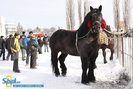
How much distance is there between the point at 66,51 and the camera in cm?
849

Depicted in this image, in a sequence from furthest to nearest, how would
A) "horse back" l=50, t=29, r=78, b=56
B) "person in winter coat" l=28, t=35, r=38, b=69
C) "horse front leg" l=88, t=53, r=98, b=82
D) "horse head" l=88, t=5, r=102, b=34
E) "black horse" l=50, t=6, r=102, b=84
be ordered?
1. "person in winter coat" l=28, t=35, r=38, b=69
2. "horse back" l=50, t=29, r=78, b=56
3. "horse front leg" l=88, t=53, r=98, b=82
4. "black horse" l=50, t=6, r=102, b=84
5. "horse head" l=88, t=5, r=102, b=34

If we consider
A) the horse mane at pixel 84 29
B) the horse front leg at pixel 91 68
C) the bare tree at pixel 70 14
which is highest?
the bare tree at pixel 70 14

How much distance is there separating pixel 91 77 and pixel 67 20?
2484 cm

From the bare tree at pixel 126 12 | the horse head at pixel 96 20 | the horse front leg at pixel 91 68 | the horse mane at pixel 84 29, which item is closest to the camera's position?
the horse head at pixel 96 20

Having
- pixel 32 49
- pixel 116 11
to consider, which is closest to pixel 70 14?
pixel 116 11

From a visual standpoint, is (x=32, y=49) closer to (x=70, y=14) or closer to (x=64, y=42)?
(x=64, y=42)

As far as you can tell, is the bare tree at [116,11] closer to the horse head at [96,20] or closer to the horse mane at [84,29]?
the horse mane at [84,29]

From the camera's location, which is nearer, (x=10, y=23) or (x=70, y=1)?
(x=70, y=1)

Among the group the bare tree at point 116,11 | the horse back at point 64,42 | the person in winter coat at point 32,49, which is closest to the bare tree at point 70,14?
the bare tree at point 116,11

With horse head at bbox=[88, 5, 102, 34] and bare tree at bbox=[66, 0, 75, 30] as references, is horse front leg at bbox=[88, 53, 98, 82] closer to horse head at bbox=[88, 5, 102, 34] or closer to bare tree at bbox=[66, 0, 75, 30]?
horse head at bbox=[88, 5, 102, 34]

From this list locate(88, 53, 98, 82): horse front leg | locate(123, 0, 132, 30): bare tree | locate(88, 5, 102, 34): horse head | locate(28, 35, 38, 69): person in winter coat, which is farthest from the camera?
locate(123, 0, 132, 30): bare tree

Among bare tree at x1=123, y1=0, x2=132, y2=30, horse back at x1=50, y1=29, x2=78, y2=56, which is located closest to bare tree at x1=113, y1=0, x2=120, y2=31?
bare tree at x1=123, y1=0, x2=132, y2=30

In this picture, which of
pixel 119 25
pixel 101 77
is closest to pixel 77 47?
pixel 101 77

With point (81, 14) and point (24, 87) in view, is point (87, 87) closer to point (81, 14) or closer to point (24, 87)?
point (24, 87)
